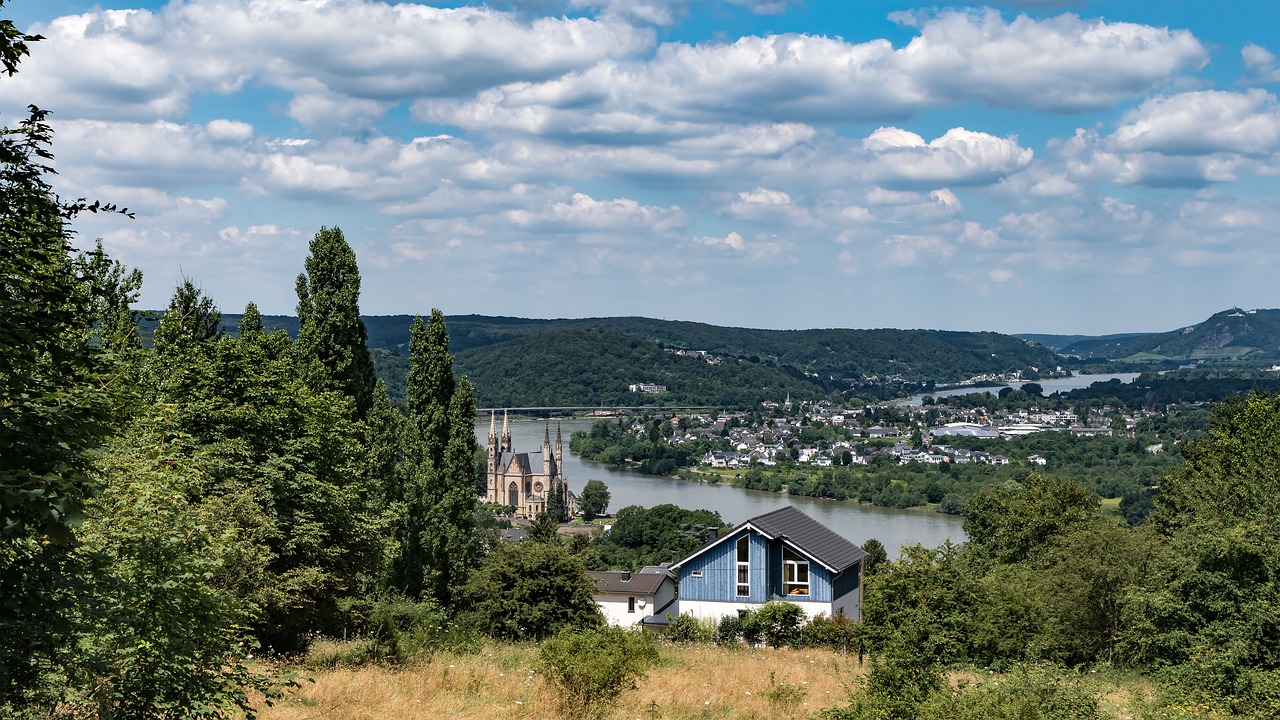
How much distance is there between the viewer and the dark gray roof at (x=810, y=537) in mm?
29250

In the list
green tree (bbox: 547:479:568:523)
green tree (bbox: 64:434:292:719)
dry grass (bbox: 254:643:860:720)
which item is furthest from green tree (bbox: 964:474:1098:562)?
green tree (bbox: 547:479:568:523)

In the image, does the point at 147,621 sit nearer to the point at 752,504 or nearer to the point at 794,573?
the point at 794,573

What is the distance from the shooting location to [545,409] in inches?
7800

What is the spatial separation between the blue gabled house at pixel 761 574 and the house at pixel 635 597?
27.8 feet

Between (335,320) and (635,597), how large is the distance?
2034 centimetres

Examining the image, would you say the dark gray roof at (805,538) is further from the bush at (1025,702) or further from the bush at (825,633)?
the bush at (1025,702)

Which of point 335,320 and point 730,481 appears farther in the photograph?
point 730,481

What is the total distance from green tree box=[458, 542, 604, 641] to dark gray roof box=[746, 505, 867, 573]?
8.72m

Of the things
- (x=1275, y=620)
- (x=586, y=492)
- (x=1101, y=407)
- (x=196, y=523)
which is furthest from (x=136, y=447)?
(x=1101, y=407)

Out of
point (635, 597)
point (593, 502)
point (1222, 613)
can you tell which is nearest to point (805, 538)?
point (635, 597)

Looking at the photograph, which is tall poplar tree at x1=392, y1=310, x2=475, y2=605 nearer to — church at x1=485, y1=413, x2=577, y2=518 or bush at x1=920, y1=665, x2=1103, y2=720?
bush at x1=920, y1=665, x2=1103, y2=720

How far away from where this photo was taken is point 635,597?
39.3 m

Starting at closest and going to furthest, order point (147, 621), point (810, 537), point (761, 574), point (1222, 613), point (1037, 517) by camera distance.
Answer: point (147, 621)
point (1222, 613)
point (761, 574)
point (810, 537)
point (1037, 517)

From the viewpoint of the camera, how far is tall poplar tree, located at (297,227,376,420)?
2250cm
